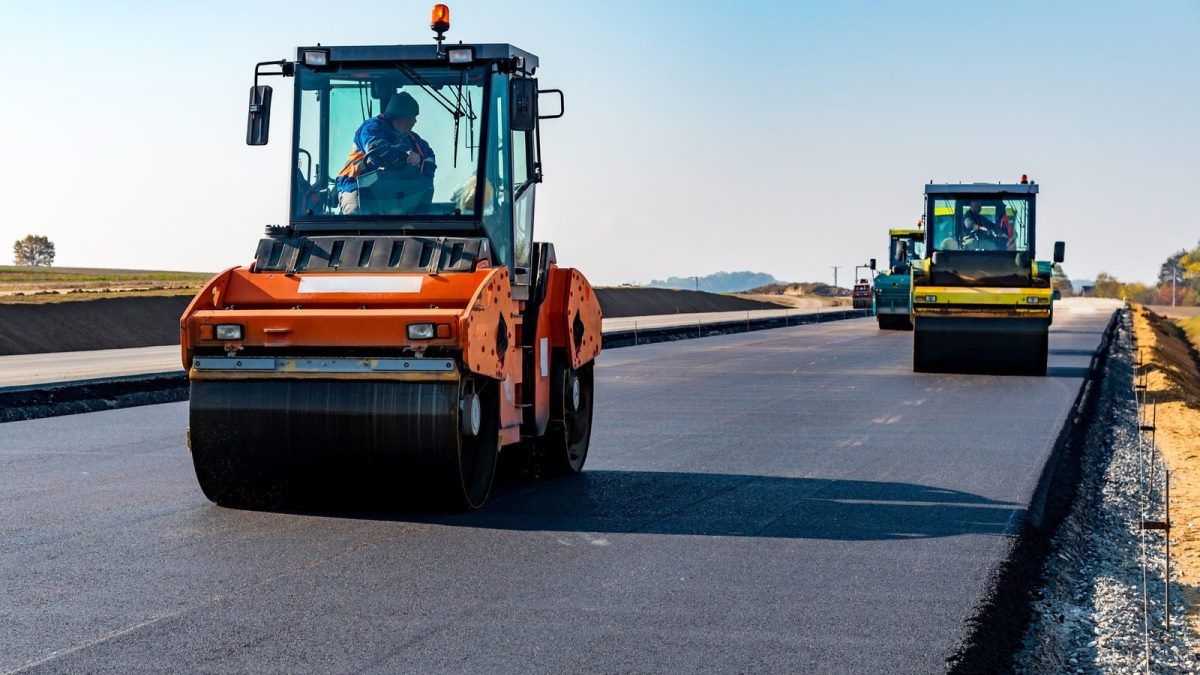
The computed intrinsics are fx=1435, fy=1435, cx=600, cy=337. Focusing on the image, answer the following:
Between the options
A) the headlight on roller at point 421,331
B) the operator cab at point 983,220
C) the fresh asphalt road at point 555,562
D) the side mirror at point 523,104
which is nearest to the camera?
the fresh asphalt road at point 555,562

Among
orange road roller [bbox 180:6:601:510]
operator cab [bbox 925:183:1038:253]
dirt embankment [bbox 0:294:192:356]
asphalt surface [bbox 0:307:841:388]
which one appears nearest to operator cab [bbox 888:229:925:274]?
operator cab [bbox 925:183:1038:253]

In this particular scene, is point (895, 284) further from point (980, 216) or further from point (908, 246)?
point (980, 216)

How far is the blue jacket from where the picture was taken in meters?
9.76

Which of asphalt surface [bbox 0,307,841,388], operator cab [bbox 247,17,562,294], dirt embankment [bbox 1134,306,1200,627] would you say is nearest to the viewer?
dirt embankment [bbox 1134,306,1200,627]

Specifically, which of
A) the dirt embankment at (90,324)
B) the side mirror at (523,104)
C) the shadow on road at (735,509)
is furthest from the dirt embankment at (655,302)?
the side mirror at (523,104)

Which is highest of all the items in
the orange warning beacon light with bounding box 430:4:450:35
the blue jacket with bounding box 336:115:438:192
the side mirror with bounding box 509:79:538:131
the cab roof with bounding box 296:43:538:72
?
the orange warning beacon light with bounding box 430:4:450:35

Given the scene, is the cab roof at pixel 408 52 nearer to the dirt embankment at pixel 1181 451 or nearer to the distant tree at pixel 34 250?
the dirt embankment at pixel 1181 451

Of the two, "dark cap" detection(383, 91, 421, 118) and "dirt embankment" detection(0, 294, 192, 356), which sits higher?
"dark cap" detection(383, 91, 421, 118)

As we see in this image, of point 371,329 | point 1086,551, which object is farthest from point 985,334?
point 371,329

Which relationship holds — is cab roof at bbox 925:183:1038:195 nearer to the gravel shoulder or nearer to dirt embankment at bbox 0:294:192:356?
the gravel shoulder

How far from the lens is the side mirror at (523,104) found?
9.34m

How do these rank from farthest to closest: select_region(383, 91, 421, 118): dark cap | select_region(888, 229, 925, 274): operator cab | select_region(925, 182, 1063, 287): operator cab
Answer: select_region(888, 229, 925, 274): operator cab, select_region(925, 182, 1063, 287): operator cab, select_region(383, 91, 421, 118): dark cap

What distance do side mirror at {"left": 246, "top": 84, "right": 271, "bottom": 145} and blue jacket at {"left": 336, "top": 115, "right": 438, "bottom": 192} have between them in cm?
58

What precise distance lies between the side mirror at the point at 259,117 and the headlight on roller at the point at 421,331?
2110 mm
